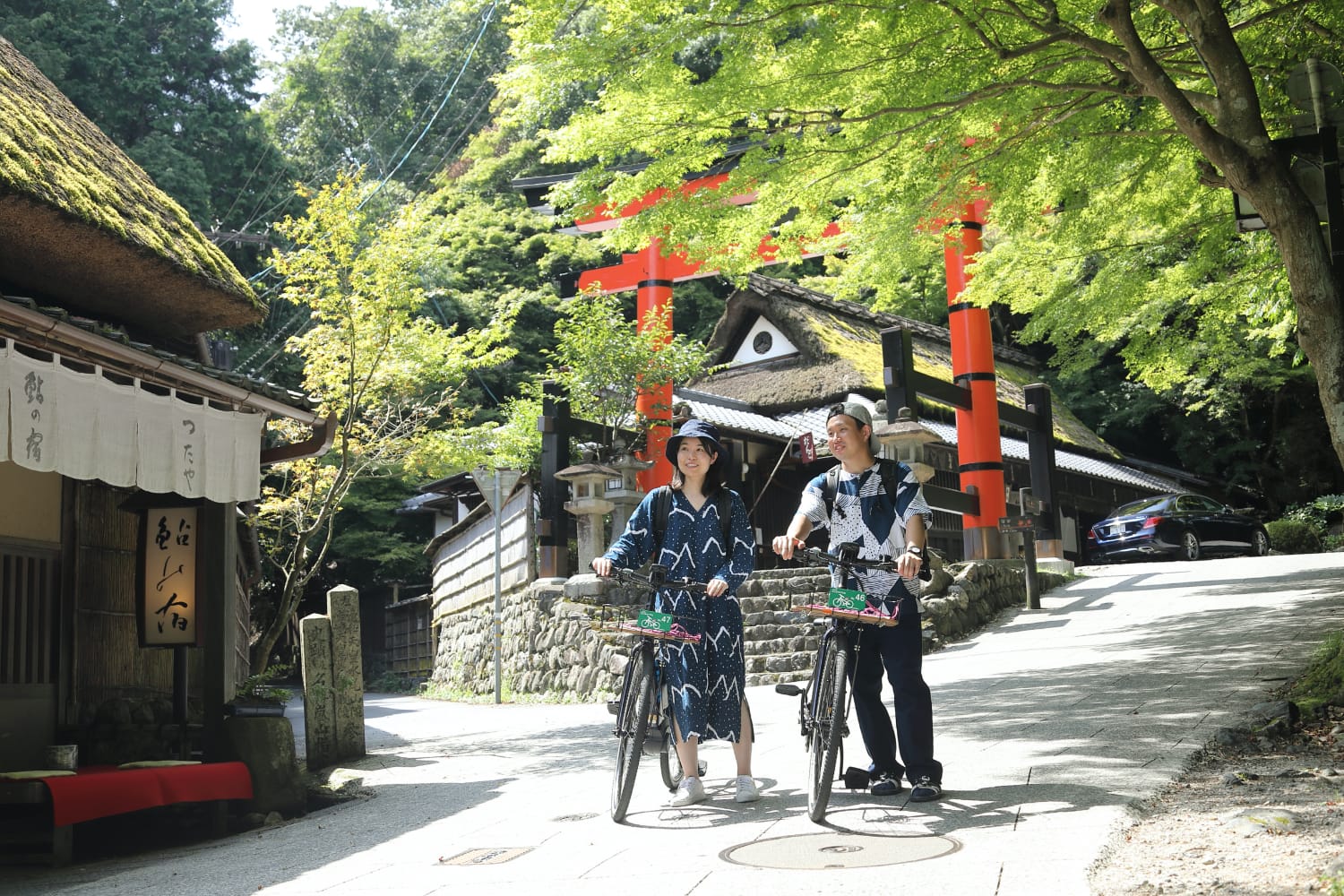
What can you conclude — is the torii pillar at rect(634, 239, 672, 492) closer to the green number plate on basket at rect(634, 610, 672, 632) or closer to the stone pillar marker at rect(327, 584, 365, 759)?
the stone pillar marker at rect(327, 584, 365, 759)

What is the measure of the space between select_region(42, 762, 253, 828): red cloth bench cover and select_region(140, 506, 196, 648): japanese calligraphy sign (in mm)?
1023

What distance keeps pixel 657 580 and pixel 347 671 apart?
4.67m

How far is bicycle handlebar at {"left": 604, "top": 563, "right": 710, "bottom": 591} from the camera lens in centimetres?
525

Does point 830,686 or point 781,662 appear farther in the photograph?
point 781,662

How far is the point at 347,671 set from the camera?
9.05 metres

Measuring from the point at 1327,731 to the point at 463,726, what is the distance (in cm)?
820

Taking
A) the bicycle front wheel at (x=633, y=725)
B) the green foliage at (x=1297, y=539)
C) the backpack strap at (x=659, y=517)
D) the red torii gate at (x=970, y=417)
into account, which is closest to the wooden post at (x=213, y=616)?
the bicycle front wheel at (x=633, y=725)

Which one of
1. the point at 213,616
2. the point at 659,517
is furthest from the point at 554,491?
the point at 659,517

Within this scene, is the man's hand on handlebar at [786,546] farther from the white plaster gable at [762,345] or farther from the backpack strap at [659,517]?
the white plaster gable at [762,345]

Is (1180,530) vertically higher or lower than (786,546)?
higher

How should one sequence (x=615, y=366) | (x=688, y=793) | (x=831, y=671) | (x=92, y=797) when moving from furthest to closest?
(x=615, y=366), (x=92, y=797), (x=688, y=793), (x=831, y=671)

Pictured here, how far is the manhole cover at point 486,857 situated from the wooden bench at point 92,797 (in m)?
2.82

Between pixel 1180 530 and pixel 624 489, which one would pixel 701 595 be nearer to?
pixel 624 489

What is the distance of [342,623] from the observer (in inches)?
359
